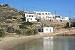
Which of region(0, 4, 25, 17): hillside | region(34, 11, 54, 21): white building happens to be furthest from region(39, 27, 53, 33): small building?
region(0, 4, 25, 17): hillside

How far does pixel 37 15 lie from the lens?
9019 cm

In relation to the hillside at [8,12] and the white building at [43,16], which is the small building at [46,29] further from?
the hillside at [8,12]

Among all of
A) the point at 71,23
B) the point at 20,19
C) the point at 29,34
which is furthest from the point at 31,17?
the point at 29,34

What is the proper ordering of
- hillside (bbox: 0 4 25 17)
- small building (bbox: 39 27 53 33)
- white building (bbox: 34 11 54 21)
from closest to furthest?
small building (bbox: 39 27 53 33) < white building (bbox: 34 11 54 21) < hillside (bbox: 0 4 25 17)

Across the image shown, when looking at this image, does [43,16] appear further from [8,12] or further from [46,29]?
[46,29]

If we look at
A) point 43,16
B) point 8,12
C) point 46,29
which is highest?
point 8,12

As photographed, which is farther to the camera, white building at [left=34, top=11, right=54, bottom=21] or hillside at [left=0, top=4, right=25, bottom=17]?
hillside at [left=0, top=4, right=25, bottom=17]

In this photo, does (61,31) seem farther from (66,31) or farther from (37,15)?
(37,15)

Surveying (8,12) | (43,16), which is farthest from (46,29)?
(8,12)

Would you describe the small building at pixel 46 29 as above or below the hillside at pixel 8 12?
below

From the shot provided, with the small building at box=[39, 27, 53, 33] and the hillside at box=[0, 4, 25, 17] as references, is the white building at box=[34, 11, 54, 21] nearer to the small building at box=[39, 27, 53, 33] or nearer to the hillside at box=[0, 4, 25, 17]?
the hillside at box=[0, 4, 25, 17]

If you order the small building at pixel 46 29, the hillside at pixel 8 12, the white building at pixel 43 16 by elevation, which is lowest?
the small building at pixel 46 29

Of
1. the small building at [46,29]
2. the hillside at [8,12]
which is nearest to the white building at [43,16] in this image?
the hillside at [8,12]

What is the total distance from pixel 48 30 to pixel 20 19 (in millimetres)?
19830
